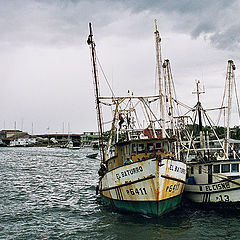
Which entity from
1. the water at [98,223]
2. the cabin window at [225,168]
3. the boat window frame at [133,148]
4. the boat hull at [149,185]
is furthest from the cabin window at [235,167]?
the boat window frame at [133,148]

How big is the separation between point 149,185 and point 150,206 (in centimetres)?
163

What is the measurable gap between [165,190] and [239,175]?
7.33m

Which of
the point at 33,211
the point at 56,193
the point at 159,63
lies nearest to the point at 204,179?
the point at 159,63

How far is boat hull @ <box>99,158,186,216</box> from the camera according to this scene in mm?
20891

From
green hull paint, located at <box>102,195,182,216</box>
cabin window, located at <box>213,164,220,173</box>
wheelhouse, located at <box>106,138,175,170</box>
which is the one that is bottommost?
green hull paint, located at <box>102,195,182,216</box>

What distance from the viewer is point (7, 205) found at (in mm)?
28594

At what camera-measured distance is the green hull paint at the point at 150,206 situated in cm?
2139

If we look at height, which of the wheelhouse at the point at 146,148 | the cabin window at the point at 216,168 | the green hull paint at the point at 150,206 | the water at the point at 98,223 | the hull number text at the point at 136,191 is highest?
the wheelhouse at the point at 146,148

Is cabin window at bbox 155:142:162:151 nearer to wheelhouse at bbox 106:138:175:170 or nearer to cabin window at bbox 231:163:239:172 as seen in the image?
wheelhouse at bbox 106:138:175:170

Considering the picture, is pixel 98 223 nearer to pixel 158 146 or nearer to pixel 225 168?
pixel 158 146

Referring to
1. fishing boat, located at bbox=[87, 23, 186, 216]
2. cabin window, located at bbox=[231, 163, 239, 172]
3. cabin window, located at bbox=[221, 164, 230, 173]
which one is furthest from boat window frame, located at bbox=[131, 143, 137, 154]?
cabin window, located at bbox=[231, 163, 239, 172]

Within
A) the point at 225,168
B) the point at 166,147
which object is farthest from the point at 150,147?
the point at 225,168

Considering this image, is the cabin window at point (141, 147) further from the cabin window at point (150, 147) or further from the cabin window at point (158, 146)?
the cabin window at point (158, 146)

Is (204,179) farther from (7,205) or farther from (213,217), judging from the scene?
(7,205)
